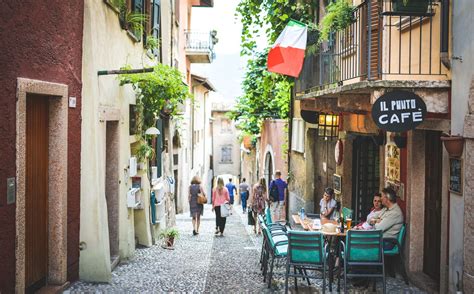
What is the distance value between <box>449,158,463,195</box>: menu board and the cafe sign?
70 cm

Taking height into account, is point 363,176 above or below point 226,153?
above

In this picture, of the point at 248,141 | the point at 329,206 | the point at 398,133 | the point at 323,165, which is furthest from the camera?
the point at 248,141

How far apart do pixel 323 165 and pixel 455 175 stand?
9.14m

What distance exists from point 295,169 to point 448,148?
39.3 ft

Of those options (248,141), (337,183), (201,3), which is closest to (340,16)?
(337,183)

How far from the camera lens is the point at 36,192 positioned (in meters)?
7.44

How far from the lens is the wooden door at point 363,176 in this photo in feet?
43.5

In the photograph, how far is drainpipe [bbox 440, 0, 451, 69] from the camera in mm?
7719

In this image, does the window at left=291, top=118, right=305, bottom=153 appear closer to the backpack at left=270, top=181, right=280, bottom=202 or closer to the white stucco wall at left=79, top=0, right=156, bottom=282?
the backpack at left=270, top=181, right=280, bottom=202

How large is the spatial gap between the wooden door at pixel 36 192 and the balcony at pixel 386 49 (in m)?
4.21

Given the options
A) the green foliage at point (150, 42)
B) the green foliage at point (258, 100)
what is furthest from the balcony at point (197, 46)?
the green foliage at point (150, 42)

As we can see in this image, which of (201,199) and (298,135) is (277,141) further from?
(201,199)

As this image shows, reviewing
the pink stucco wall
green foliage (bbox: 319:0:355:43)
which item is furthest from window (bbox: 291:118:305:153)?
green foliage (bbox: 319:0:355:43)

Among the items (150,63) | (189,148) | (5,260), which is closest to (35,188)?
(5,260)
